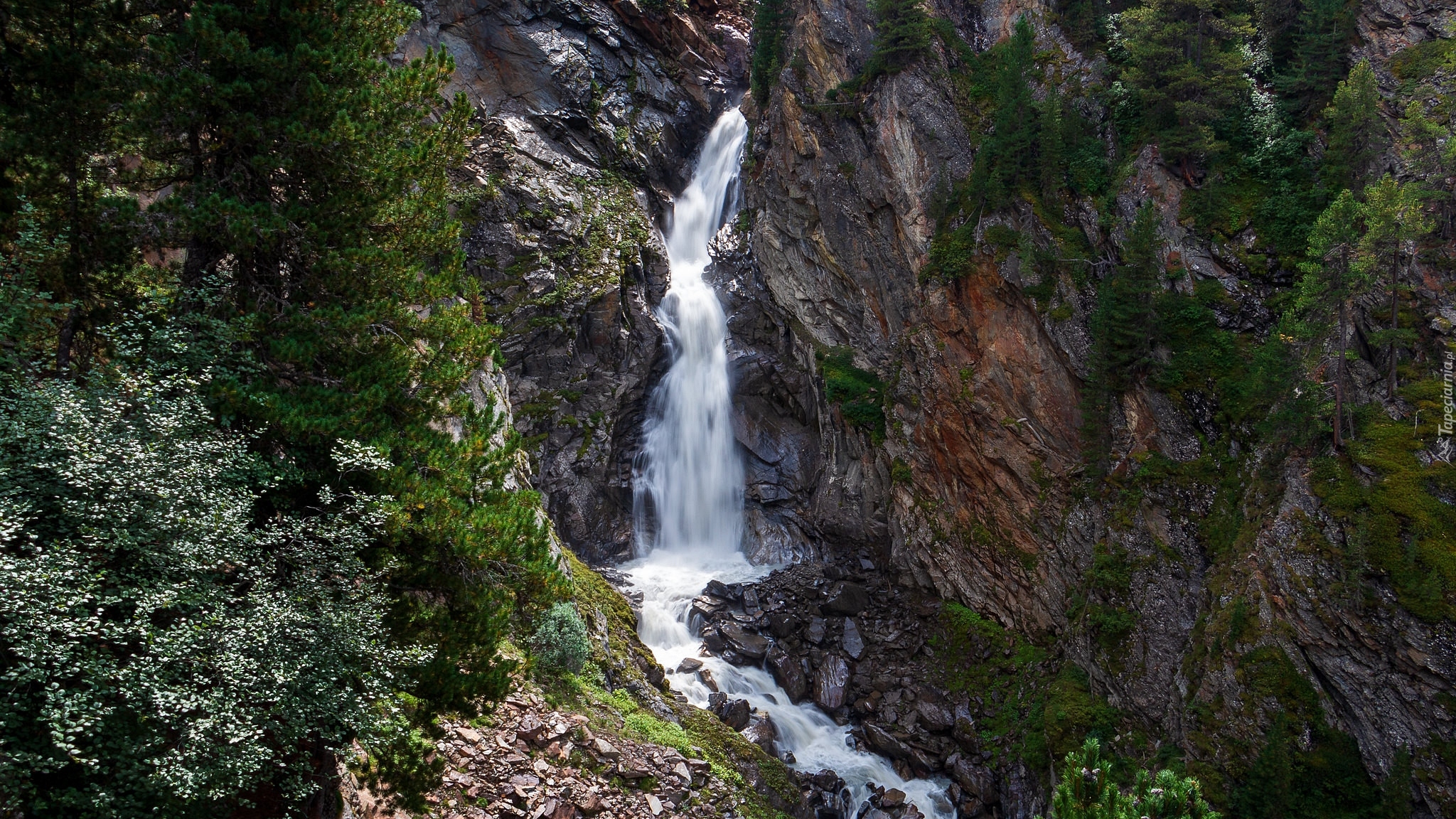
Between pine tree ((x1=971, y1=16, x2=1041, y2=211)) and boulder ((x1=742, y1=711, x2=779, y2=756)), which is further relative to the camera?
pine tree ((x1=971, y1=16, x2=1041, y2=211))

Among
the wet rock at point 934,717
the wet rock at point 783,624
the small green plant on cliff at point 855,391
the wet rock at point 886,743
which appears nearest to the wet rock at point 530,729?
the wet rock at point 886,743

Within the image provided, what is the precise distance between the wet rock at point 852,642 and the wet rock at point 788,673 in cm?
204

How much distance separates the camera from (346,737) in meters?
7.55

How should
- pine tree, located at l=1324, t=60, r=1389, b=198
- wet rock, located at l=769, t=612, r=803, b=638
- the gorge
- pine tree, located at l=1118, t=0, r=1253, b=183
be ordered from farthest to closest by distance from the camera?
wet rock, located at l=769, t=612, r=803, b=638, pine tree, located at l=1118, t=0, r=1253, b=183, pine tree, located at l=1324, t=60, r=1389, b=198, the gorge

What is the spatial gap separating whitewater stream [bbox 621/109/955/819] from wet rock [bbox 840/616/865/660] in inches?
133

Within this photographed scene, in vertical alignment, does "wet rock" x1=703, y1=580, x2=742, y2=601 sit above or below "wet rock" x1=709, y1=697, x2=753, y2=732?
above

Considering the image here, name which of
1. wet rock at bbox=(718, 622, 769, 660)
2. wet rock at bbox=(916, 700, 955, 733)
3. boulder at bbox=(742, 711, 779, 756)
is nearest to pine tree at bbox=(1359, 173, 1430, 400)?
wet rock at bbox=(916, 700, 955, 733)

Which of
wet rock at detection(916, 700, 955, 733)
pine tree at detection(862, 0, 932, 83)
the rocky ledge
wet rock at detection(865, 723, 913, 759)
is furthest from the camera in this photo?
pine tree at detection(862, 0, 932, 83)

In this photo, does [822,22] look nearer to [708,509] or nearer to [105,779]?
[708,509]

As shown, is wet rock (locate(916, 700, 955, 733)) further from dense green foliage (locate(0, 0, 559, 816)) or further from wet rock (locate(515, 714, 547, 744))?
dense green foliage (locate(0, 0, 559, 816))

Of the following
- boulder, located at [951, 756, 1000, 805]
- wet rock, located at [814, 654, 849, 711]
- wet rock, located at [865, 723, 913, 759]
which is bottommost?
Result: boulder, located at [951, 756, 1000, 805]

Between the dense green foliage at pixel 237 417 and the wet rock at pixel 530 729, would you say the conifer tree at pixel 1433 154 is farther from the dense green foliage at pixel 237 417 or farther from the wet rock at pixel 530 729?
the wet rock at pixel 530 729

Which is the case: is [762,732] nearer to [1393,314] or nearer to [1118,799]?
[1118,799]

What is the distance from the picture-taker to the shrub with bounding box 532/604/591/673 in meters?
15.3
